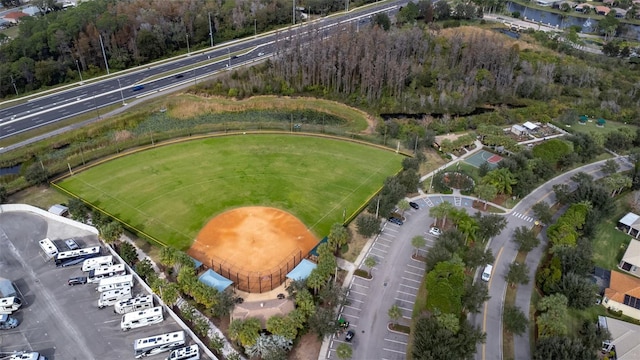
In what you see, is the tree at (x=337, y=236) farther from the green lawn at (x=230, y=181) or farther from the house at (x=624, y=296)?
the house at (x=624, y=296)

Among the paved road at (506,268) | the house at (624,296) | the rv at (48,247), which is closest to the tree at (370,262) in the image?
the paved road at (506,268)

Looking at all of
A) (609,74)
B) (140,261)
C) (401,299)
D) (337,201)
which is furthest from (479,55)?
(140,261)

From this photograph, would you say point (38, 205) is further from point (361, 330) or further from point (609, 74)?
point (609, 74)

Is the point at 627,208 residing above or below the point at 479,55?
A: below

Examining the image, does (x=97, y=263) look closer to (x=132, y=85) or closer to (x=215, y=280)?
(x=215, y=280)

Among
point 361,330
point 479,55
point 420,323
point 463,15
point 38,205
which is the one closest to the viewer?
point 420,323

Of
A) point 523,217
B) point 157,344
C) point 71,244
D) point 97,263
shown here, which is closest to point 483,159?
point 523,217
